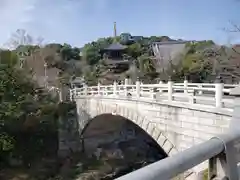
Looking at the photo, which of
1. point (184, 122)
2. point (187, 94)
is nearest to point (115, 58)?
point (187, 94)

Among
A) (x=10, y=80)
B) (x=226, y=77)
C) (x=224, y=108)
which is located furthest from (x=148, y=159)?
(x=224, y=108)

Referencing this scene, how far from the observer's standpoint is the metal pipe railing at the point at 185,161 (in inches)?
47.5

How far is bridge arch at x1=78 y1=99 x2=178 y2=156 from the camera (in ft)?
30.4

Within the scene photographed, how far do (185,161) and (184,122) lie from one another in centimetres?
687

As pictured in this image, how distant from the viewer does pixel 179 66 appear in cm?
2430

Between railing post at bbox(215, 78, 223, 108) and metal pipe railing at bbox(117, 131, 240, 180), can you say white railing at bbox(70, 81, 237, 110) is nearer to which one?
railing post at bbox(215, 78, 223, 108)

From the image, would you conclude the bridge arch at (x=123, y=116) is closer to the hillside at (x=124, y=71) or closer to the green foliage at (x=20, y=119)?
the green foliage at (x=20, y=119)

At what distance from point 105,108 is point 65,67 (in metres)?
20.2

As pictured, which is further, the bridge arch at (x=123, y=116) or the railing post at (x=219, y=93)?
the bridge arch at (x=123, y=116)

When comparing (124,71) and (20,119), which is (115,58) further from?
(20,119)

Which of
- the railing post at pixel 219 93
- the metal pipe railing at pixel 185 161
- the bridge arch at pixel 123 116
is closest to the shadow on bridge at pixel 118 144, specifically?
the bridge arch at pixel 123 116

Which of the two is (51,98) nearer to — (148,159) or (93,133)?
(93,133)

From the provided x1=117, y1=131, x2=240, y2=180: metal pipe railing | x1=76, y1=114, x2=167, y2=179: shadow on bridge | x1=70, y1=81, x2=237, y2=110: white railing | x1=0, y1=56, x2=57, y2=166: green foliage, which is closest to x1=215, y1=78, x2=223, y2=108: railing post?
x1=70, y1=81, x2=237, y2=110: white railing

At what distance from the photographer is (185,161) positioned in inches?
57.2
